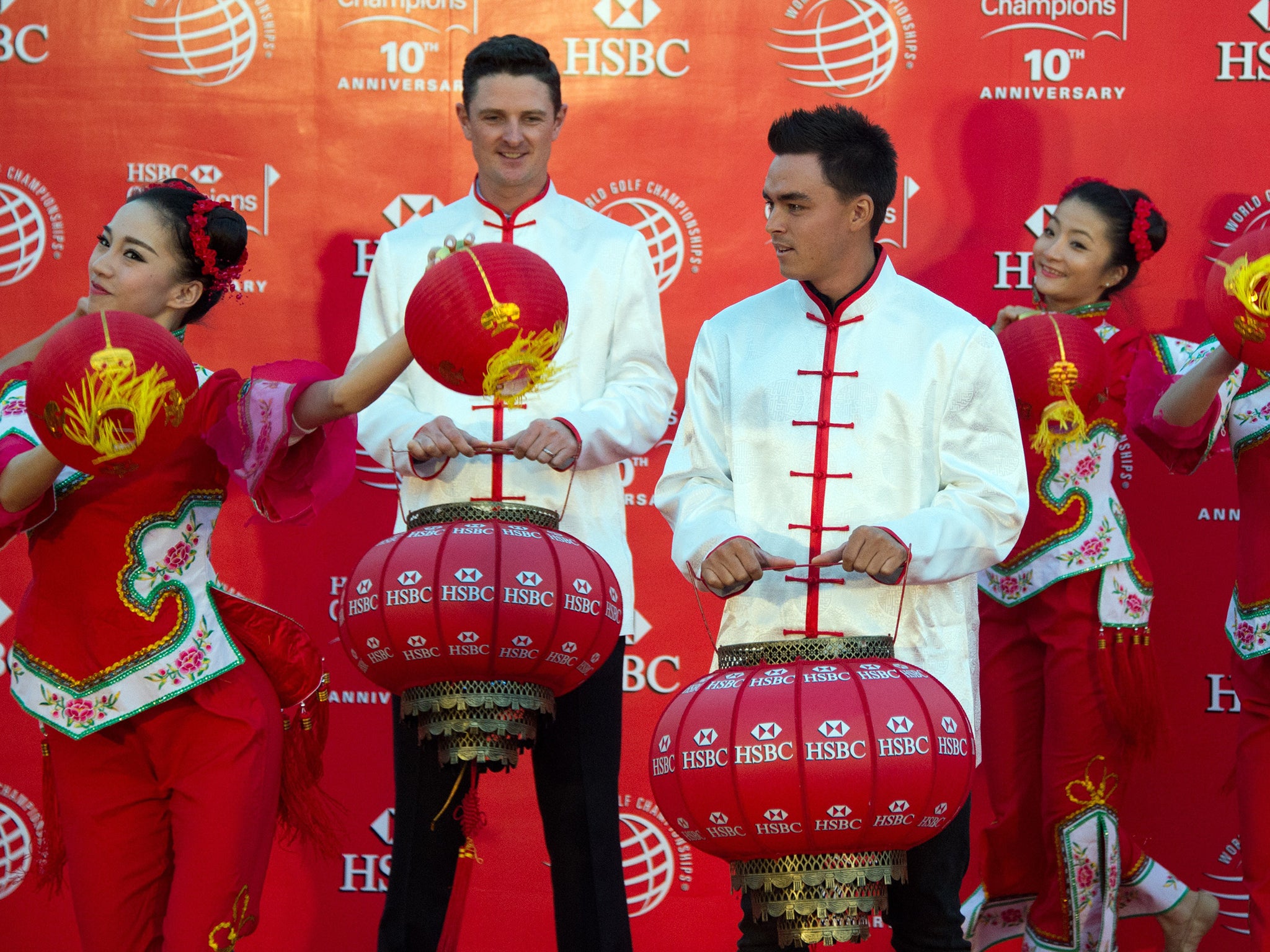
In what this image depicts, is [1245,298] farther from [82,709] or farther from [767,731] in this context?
[82,709]

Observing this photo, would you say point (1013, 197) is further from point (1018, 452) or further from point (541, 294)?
point (541, 294)

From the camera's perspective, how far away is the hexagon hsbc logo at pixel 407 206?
4.82m

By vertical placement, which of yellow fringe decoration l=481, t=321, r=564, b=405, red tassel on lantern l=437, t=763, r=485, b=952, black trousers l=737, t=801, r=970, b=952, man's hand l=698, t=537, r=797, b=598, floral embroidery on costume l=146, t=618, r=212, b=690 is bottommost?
red tassel on lantern l=437, t=763, r=485, b=952

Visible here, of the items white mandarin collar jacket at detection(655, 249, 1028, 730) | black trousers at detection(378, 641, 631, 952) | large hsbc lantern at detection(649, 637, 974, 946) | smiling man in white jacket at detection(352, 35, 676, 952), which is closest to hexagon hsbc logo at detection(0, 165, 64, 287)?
smiling man in white jacket at detection(352, 35, 676, 952)

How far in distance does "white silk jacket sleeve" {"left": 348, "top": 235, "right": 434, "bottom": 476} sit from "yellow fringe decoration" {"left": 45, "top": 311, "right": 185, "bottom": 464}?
0.55 meters

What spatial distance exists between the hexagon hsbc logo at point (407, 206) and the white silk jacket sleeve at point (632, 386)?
1.22 metres

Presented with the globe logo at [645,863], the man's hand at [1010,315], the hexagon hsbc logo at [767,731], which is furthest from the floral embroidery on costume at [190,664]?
the man's hand at [1010,315]

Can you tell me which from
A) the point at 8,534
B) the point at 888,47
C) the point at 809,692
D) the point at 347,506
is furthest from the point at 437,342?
the point at 888,47

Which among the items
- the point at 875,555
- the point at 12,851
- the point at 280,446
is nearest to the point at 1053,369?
the point at 875,555

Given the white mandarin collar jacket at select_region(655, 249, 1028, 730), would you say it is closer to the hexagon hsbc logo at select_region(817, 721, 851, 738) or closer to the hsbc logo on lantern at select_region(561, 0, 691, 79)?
the hexagon hsbc logo at select_region(817, 721, 851, 738)

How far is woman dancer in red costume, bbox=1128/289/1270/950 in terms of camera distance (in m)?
3.73

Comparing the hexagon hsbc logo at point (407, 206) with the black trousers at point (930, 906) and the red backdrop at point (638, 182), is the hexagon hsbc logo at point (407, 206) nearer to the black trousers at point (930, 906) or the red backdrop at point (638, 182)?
the red backdrop at point (638, 182)

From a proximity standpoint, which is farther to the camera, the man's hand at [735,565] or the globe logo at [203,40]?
the globe logo at [203,40]

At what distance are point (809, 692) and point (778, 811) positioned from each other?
19cm
